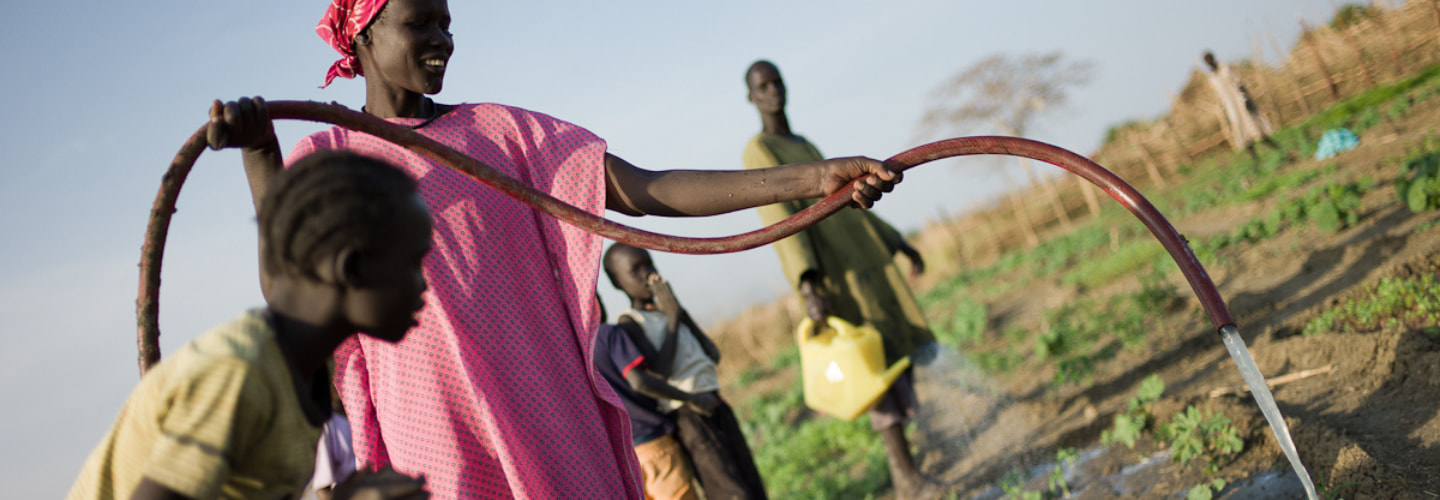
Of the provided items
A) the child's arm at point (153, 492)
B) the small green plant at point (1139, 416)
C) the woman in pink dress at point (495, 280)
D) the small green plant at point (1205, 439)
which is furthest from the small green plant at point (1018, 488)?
the child's arm at point (153, 492)

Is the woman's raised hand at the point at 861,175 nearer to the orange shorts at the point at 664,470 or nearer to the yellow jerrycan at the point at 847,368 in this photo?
the orange shorts at the point at 664,470

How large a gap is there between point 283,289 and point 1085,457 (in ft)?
12.3

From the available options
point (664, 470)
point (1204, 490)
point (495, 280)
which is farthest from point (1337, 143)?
point (495, 280)

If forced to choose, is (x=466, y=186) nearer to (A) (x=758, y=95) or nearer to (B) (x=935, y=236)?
(A) (x=758, y=95)

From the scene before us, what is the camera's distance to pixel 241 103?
5.31 feet

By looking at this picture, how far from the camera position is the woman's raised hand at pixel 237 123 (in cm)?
158

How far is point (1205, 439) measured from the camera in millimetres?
3270

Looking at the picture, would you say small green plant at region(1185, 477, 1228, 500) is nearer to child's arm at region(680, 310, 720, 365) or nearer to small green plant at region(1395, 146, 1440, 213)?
child's arm at region(680, 310, 720, 365)

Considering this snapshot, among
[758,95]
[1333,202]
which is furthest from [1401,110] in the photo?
[758,95]

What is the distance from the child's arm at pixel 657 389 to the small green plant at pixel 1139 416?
1.68 metres

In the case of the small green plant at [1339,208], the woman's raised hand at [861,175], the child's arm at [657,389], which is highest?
the woman's raised hand at [861,175]

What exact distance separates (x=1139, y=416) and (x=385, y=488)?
11.1ft

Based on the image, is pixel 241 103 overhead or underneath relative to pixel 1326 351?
overhead

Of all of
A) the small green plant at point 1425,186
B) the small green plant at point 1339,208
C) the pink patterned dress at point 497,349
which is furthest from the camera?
the small green plant at point 1339,208
